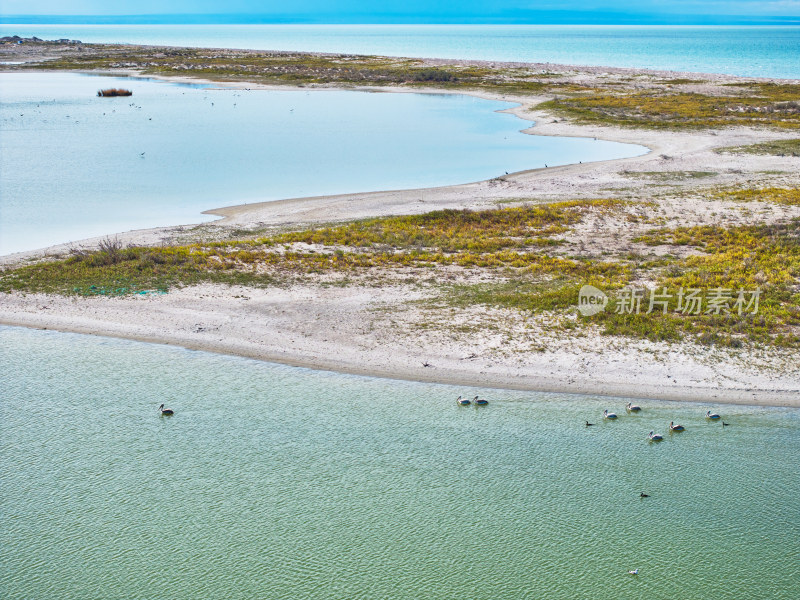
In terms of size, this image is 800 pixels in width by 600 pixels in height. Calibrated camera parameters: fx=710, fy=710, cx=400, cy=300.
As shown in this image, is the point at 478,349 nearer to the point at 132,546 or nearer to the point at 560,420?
the point at 560,420

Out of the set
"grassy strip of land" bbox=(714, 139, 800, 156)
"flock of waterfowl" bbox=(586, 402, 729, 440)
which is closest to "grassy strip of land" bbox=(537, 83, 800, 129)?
"grassy strip of land" bbox=(714, 139, 800, 156)

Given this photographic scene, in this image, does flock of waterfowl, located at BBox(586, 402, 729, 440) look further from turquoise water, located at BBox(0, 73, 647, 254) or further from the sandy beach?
turquoise water, located at BBox(0, 73, 647, 254)

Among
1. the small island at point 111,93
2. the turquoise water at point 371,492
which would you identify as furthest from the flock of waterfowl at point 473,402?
the small island at point 111,93

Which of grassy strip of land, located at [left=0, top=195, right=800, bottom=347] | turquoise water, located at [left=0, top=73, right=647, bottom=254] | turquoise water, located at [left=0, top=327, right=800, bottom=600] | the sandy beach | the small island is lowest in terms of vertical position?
turquoise water, located at [left=0, top=327, right=800, bottom=600]

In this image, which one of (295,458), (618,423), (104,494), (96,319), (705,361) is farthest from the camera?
(96,319)

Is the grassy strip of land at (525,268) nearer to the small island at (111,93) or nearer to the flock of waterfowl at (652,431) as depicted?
the flock of waterfowl at (652,431)

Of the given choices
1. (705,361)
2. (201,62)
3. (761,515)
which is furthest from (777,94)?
(201,62)
